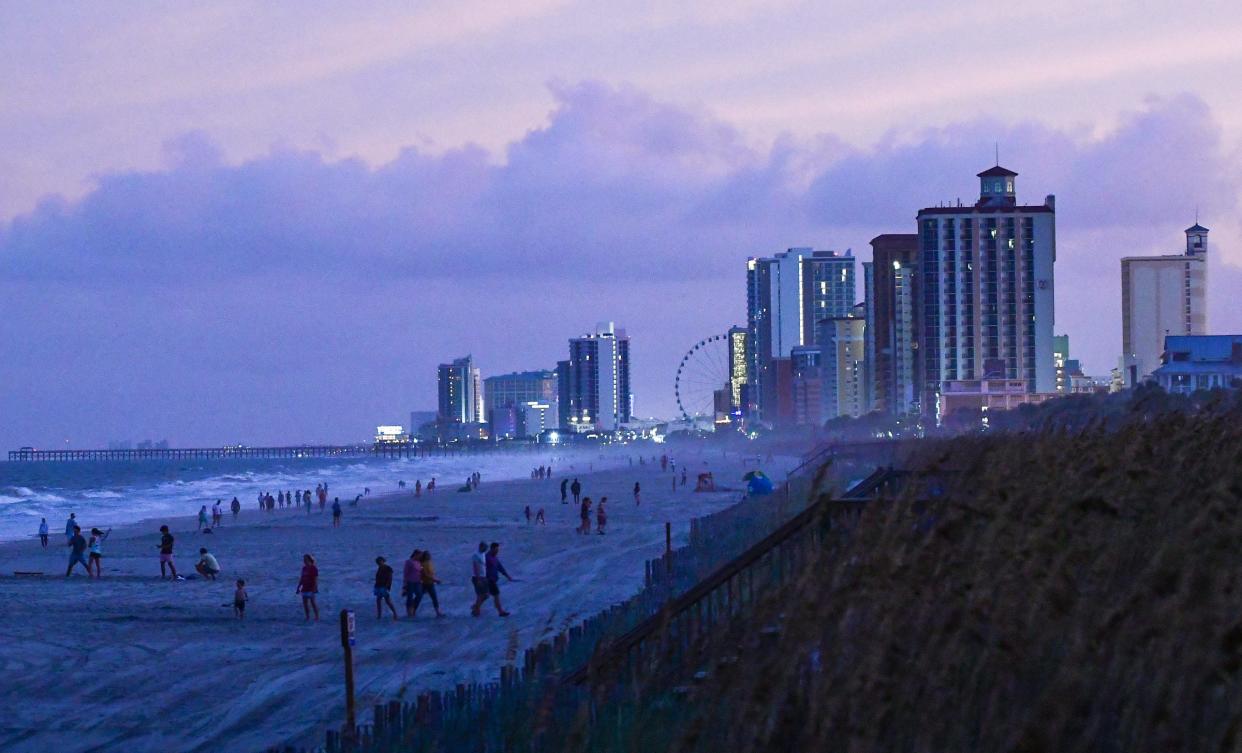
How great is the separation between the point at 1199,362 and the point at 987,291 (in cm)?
5695

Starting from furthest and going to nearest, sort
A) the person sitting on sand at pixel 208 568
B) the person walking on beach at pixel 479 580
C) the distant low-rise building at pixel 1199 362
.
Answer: the distant low-rise building at pixel 1199 362
the person sitting on sand at pixel 208 568
the person walking on beach at pixel 479 580

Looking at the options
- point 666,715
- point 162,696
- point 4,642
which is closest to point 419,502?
point 4,642

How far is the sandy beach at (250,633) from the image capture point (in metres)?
16.0

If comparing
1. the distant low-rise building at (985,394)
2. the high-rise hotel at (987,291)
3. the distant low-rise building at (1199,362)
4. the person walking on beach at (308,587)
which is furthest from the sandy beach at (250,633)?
the high-rise hotel at (987,291)

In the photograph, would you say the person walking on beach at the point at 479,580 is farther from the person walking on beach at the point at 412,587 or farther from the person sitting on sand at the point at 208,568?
the person sitting on sand at the point at 208,568

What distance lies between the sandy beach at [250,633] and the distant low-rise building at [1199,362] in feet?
157

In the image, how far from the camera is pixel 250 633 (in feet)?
77.3

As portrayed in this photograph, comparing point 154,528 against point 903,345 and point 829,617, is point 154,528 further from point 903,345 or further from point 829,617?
point 903,345

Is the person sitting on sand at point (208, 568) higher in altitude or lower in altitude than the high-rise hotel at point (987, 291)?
lower

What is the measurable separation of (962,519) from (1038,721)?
180 cm

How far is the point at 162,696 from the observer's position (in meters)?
17.7

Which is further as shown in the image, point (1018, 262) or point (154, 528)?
point (1018, 262)

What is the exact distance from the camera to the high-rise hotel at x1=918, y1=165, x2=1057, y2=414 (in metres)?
142

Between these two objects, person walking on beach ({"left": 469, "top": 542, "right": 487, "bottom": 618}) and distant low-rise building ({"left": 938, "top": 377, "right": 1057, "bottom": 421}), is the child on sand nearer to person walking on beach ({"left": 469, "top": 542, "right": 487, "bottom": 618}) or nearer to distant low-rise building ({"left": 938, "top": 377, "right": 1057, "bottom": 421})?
person walking on beach ({"left": 469, "top": 542, "right": 487, "bottom": 618})
